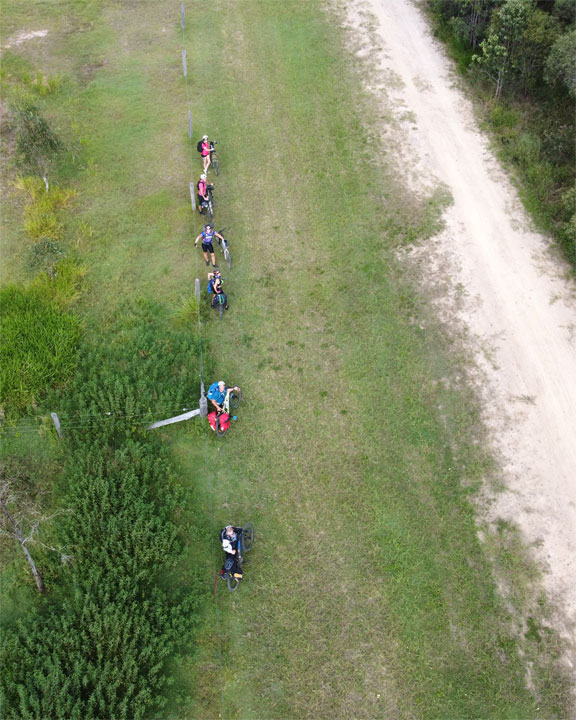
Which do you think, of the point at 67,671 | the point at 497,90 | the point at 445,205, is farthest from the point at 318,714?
the point at 497,90

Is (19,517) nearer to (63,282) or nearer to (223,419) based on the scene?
(223,419)

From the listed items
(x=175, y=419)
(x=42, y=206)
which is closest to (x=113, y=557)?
(x=175, y=419)

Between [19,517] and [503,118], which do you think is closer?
[19,517]

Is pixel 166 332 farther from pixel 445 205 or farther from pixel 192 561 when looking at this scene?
pixel 445 205

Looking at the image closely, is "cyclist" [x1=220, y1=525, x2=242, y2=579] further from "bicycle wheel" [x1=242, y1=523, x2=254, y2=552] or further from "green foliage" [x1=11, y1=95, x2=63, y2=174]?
"green foliage" [x1=11, y1=95, x2=63, y2=174]

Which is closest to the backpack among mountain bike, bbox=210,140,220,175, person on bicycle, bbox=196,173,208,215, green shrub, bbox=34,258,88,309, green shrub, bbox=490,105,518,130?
green shrub, bbox=34,258,88,309

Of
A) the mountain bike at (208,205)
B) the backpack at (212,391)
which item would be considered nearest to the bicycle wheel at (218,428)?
the backpack at (212,391)
